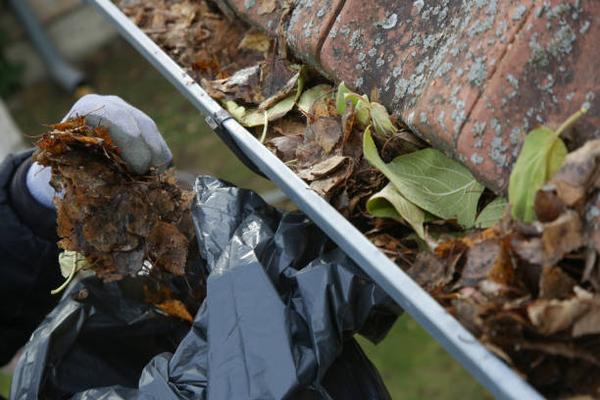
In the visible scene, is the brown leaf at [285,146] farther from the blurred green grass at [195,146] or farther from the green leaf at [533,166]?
the blurred green grass at [195,146]

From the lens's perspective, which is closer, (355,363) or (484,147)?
(484,147)

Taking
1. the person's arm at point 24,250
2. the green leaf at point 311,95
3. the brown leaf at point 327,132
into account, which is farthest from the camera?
the person's arm at point 24,250

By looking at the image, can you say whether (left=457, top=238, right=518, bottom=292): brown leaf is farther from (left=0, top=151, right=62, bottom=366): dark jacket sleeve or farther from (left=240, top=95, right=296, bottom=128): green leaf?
(left=0, top=151, right=62, bottom=366): dark jacket sleeve

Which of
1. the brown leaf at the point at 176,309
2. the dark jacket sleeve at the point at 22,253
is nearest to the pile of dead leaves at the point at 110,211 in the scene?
the brown leaf at the point at 176,309

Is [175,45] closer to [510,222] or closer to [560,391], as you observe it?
[510,222]

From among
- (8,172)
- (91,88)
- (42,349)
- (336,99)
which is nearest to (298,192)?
(336,99)

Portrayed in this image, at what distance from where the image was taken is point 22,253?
1962 millimetres

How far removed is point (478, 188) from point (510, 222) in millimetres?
161

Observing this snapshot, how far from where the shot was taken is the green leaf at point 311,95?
1.50m

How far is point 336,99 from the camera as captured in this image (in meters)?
1.43

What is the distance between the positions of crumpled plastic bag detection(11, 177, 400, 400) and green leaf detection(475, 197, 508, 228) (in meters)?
0.22

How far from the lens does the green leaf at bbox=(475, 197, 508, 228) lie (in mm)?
1156

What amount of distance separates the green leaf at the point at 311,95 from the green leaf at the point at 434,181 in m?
0.26

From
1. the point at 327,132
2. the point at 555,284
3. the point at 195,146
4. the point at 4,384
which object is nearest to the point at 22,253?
the point at 327,132
